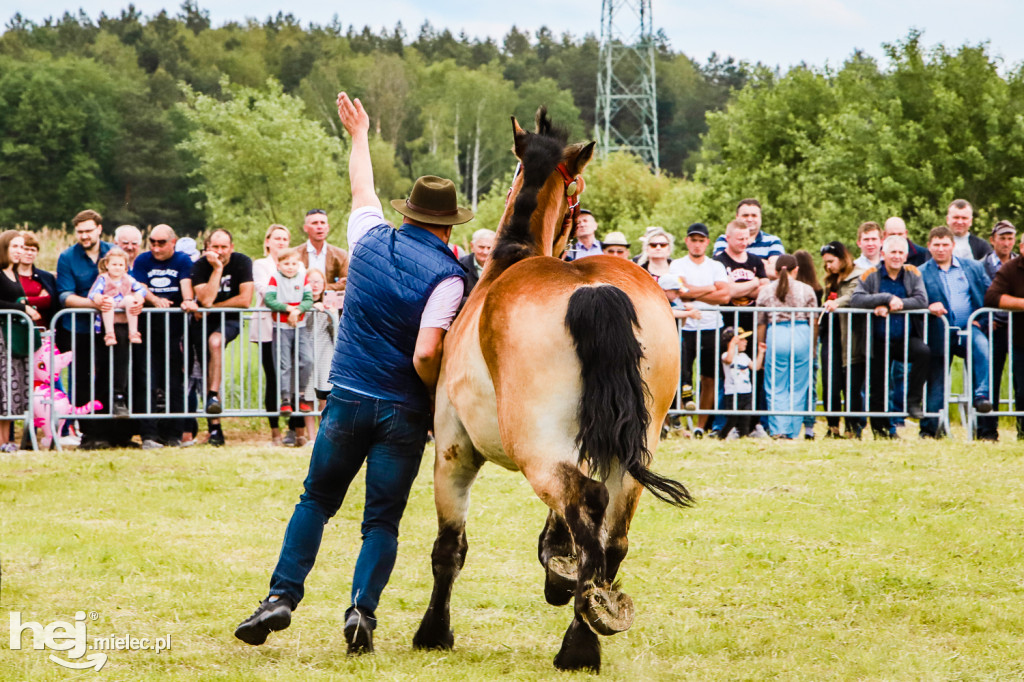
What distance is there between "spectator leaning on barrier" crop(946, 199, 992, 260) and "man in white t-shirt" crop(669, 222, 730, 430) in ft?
8.82

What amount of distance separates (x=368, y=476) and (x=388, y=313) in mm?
738

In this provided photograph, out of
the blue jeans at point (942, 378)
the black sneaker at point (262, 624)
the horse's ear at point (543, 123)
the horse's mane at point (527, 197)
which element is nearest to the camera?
the black sneaker at point (262, 624)

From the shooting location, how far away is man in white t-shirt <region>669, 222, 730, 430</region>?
10961 mm

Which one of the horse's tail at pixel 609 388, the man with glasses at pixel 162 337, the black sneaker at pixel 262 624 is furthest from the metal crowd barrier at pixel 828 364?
the black sneaker at pixel 262 624

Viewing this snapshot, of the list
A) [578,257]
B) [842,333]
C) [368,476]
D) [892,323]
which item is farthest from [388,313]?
[892,323]

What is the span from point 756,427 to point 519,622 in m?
6.30

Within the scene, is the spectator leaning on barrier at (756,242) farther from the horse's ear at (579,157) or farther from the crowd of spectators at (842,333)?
the horse's ear at (579,157)

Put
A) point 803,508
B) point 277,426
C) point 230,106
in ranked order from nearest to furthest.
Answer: point 803,508
point 277,426
point 230,106

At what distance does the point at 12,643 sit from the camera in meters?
4.86

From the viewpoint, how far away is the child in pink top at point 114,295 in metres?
10.3

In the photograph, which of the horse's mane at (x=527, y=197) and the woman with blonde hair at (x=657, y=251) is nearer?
the horse's mane at (x=527, y=197)

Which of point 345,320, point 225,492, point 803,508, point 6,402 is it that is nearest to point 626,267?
point 345,320

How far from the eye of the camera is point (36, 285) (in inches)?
417

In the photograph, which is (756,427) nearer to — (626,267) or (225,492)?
(225,492)
